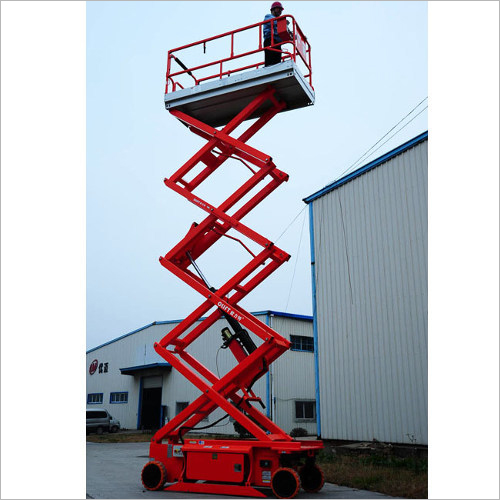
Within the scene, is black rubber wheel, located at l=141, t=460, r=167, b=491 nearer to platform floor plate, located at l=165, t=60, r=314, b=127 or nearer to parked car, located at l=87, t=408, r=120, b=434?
platform floor plate, located at l=165, t=60, r=314, b=127

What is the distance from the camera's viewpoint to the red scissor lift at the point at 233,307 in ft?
28.1

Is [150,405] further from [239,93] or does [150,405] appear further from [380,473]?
[239,93]

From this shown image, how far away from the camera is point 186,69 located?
34.8ft

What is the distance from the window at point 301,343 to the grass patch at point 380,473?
12.9 metres

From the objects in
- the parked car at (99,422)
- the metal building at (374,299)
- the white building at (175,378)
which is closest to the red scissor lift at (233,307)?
the metal building at (374,299)

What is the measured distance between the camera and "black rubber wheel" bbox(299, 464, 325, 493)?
9242 mm

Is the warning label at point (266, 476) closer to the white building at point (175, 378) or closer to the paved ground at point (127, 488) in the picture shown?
the paved ground at point (127, 488)

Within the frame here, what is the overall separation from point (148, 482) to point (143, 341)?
25.0 meters

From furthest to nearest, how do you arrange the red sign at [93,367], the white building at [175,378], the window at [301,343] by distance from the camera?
the red sign at [93,367], the window at [301,343], the white building at [175,378]

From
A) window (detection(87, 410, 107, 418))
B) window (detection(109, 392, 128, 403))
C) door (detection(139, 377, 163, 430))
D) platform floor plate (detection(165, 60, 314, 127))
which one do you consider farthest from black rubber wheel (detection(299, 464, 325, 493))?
window (detection(109, 392, 128, 403))

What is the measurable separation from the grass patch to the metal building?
841mm

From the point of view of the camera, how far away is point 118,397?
35.5 m

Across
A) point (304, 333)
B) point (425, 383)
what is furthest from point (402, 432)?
point (304, 333)

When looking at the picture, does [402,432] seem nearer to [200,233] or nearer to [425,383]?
[425,383]
